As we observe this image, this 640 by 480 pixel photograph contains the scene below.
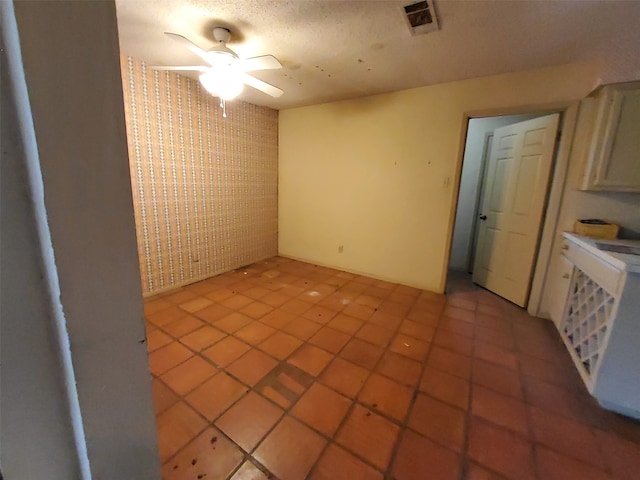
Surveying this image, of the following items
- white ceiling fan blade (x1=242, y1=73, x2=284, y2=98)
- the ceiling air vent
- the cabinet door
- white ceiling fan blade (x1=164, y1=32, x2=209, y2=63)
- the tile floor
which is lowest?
the tile floor

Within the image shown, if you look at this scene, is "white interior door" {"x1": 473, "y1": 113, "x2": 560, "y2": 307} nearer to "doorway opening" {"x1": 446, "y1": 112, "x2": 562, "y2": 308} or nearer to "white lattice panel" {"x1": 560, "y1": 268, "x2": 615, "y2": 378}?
"doorway opening" {"x1": 446, "y1": 112, "x2": 562, "y2": 308}

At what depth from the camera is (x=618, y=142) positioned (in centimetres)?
191

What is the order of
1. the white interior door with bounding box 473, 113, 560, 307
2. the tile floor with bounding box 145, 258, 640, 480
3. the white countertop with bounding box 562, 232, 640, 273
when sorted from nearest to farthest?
1. the tile floor with bounding box 145, 258, 640, 480
2. the white countertop with bounding box 562, 232, 640, 273
3. the white interior door with bounding box 473, 113, 560, 307

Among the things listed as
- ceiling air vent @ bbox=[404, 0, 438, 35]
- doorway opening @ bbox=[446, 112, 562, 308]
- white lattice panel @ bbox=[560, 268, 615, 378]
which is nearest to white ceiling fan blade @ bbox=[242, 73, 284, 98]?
ceiling air vent @ bbox=[404, 0, 438, 35]

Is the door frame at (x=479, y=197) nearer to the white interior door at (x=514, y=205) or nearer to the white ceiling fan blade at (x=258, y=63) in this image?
the white interior door at (x=514, y=205)

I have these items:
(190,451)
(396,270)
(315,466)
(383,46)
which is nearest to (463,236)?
(396,270)

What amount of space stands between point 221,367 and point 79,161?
1721 millimetres

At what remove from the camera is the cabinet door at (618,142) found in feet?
6.09

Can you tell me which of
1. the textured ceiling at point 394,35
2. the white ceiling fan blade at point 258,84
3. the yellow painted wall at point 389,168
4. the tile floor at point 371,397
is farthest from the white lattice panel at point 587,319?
the white ceiling fan blade at point 258,84

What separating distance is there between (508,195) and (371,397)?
8.63 ft

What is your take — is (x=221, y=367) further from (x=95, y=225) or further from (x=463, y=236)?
(x=463, y=236)

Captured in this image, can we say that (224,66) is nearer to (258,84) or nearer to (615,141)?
(258,84)

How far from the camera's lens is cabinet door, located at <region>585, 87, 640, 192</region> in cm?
186

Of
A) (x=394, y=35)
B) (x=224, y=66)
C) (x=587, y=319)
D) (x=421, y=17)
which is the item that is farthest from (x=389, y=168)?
(x=587, y=319)
